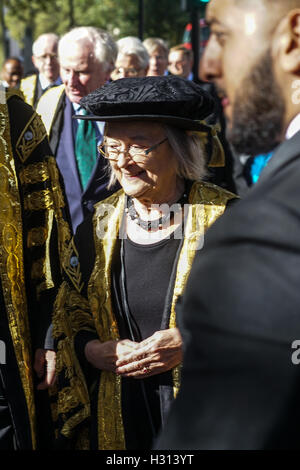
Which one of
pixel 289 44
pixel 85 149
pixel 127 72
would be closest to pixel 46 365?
pixel 289 44

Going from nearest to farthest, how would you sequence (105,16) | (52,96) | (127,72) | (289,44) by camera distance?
(289,44)
(52,96)
(127,72)
(105,16)

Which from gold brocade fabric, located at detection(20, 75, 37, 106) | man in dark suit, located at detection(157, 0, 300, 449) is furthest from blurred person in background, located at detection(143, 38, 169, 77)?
man in dark suit, located at detection(157, 0, 300, 449)

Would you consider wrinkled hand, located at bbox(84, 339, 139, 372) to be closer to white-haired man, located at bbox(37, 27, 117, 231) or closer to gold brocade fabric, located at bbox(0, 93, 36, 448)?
gold brocade fabric, located at bbox(0, 93, 36, 448)

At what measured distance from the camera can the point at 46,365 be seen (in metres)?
3.03

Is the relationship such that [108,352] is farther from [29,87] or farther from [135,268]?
[29,87]

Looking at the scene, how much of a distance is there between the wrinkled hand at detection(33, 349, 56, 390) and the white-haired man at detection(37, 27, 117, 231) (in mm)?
1989

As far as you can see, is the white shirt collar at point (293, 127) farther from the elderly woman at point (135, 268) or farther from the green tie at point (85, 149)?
the green tie at point (85, 149)

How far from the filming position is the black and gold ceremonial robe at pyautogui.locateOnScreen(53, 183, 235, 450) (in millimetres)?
2963

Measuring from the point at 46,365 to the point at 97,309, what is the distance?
0.32 m

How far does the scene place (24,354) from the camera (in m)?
2.93

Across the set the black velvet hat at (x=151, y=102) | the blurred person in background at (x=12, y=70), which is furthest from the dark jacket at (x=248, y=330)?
the blurred person in background at (x=12, y=70)

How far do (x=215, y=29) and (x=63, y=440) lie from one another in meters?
2.08

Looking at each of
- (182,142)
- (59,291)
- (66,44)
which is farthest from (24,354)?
(66,44)
